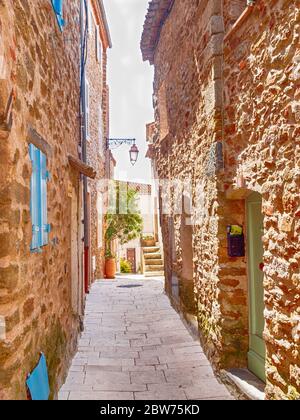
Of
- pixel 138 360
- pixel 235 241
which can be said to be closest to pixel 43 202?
pixel 235 241

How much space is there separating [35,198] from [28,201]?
0.25 m

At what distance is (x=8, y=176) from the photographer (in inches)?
83.2

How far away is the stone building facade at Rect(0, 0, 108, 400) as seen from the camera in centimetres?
207

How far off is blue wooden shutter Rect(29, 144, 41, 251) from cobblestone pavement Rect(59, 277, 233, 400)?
1.92 m

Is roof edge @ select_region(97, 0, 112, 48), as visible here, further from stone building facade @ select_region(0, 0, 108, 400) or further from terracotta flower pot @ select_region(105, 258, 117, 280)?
terracotta flower pot @ select_region(105, 258, 117, 280)

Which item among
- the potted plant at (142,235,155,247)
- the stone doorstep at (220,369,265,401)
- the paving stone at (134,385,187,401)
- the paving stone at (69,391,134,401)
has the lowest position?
the paving stone at (134,385,187,401)

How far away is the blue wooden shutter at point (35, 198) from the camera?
2.76 m

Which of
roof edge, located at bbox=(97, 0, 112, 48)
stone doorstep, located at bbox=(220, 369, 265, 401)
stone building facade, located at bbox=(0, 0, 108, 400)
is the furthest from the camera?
roof edge, located at bbox=(97, 0, 112, 48)

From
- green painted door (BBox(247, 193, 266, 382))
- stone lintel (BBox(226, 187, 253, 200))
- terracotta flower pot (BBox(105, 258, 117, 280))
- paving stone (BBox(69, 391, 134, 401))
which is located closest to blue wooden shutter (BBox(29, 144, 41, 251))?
paving stone (BBox(69, 391, 134, 401))

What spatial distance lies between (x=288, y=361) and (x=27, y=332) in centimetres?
188

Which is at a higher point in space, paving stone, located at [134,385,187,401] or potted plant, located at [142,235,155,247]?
potted plant, located at [142,235,155,247]

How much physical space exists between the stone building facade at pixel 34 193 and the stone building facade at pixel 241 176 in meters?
1.74
